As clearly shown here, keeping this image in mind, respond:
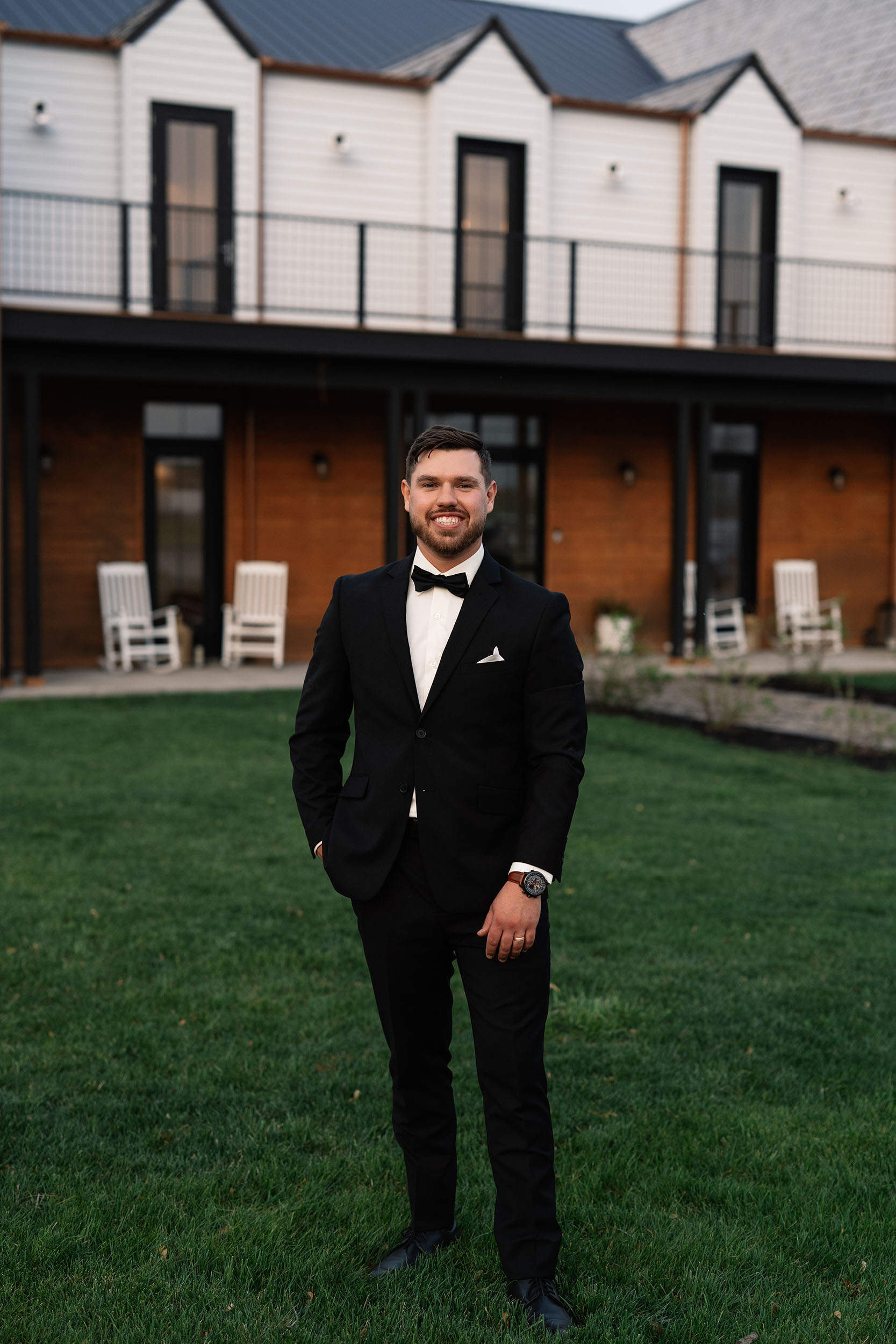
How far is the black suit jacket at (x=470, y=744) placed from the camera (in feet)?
8.20

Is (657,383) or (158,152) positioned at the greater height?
(158,152)

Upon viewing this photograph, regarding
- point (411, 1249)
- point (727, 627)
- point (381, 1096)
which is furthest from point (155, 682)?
point (411, 1249)

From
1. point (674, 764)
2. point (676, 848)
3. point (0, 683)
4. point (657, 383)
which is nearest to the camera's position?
point (676, 848)

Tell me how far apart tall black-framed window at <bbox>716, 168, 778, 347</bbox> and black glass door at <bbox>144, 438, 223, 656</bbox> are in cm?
624

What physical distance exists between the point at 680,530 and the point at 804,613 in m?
2.46

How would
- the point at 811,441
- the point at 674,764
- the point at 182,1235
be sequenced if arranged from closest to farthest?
the point at 182,1235 < the point at 674,764 < the point at 811,441

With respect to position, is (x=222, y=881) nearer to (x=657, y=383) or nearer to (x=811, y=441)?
(x=657, y=383)

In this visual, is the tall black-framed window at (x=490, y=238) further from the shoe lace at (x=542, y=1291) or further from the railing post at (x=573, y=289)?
the shoe lace at (x=542, y=1291)

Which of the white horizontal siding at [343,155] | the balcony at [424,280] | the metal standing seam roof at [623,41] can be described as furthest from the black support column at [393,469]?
the metal standing seam roof at [623,41]

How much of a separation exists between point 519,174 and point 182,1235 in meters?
13.6

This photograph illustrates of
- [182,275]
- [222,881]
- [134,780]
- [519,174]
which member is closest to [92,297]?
[182,275]

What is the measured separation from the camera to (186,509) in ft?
46.7

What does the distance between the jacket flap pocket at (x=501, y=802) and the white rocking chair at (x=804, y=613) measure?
1304cm

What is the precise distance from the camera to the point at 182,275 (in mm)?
13414
